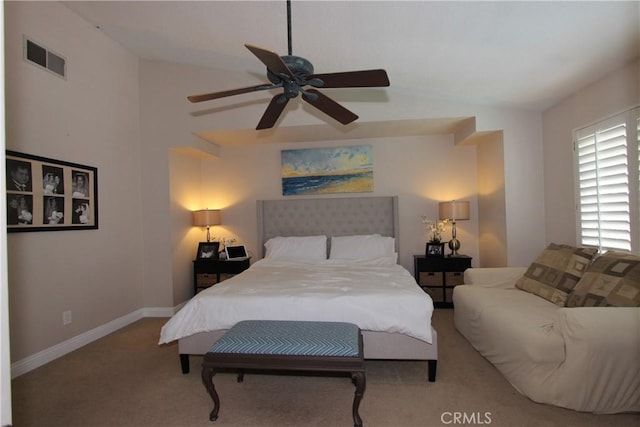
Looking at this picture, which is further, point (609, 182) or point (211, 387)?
point (609, 182)

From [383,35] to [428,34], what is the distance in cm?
35

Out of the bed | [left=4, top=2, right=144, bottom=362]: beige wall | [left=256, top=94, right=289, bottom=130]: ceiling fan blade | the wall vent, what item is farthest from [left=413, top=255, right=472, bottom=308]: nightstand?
the wall vent

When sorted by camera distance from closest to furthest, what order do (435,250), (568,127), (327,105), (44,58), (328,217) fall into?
(327,105), (44,58), (568,127), (435,250), (328,217)

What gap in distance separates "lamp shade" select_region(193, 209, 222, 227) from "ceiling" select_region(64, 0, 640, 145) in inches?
77.6

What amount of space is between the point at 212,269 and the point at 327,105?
118 inches

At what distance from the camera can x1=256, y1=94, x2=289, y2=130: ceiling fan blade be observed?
229cm

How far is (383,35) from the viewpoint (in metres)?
2.66

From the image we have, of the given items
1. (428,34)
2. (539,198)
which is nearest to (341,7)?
(428,34)

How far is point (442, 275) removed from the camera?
4.26 m

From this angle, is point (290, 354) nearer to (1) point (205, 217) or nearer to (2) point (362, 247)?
(2) point (362, 247)

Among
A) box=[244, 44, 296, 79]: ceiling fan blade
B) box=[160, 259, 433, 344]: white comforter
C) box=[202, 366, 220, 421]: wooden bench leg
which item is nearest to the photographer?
box=[244, 44, 296, 79]: ceiling fan blade

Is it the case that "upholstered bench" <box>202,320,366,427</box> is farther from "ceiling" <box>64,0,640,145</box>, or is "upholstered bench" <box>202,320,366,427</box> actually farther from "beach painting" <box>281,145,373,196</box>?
"beach painting" <box>281,145,373,196</box>

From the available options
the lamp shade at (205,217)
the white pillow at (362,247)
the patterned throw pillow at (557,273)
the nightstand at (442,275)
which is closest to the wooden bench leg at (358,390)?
the patterned throw pillow at (557,273)

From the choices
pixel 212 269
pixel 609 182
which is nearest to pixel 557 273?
pixel 609 182
